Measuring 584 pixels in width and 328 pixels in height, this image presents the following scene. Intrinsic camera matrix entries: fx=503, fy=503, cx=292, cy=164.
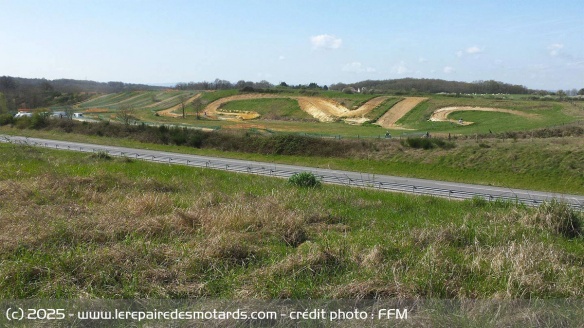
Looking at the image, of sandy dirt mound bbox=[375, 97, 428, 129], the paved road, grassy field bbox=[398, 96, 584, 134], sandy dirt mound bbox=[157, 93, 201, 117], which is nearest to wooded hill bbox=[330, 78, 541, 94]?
sandy dirt mound bbox=[375, 97, 428, 129]

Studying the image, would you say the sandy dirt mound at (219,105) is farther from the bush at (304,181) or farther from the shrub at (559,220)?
the shrub at (559,220)

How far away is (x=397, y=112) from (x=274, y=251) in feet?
218

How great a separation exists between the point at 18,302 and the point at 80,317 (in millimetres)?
938

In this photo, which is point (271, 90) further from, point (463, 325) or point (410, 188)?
point (463, 325)

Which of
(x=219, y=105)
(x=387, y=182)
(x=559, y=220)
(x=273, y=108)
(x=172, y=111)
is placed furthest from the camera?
(x=219, y=105)

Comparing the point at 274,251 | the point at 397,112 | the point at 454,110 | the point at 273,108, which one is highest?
the point at 454,110

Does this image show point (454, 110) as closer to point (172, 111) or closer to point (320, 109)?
point (320, 109)

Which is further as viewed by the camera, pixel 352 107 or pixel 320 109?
pixel 320 109

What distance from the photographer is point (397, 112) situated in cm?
7175

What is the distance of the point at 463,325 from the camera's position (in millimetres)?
5090

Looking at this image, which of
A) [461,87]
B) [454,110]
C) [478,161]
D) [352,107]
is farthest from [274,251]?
[461,87]

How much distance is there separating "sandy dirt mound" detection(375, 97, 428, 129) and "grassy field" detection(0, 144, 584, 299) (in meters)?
54.9

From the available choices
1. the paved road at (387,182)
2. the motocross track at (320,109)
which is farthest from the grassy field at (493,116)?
the paved road at (387,182)

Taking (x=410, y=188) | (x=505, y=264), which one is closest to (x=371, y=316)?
(x=505, y=264)
